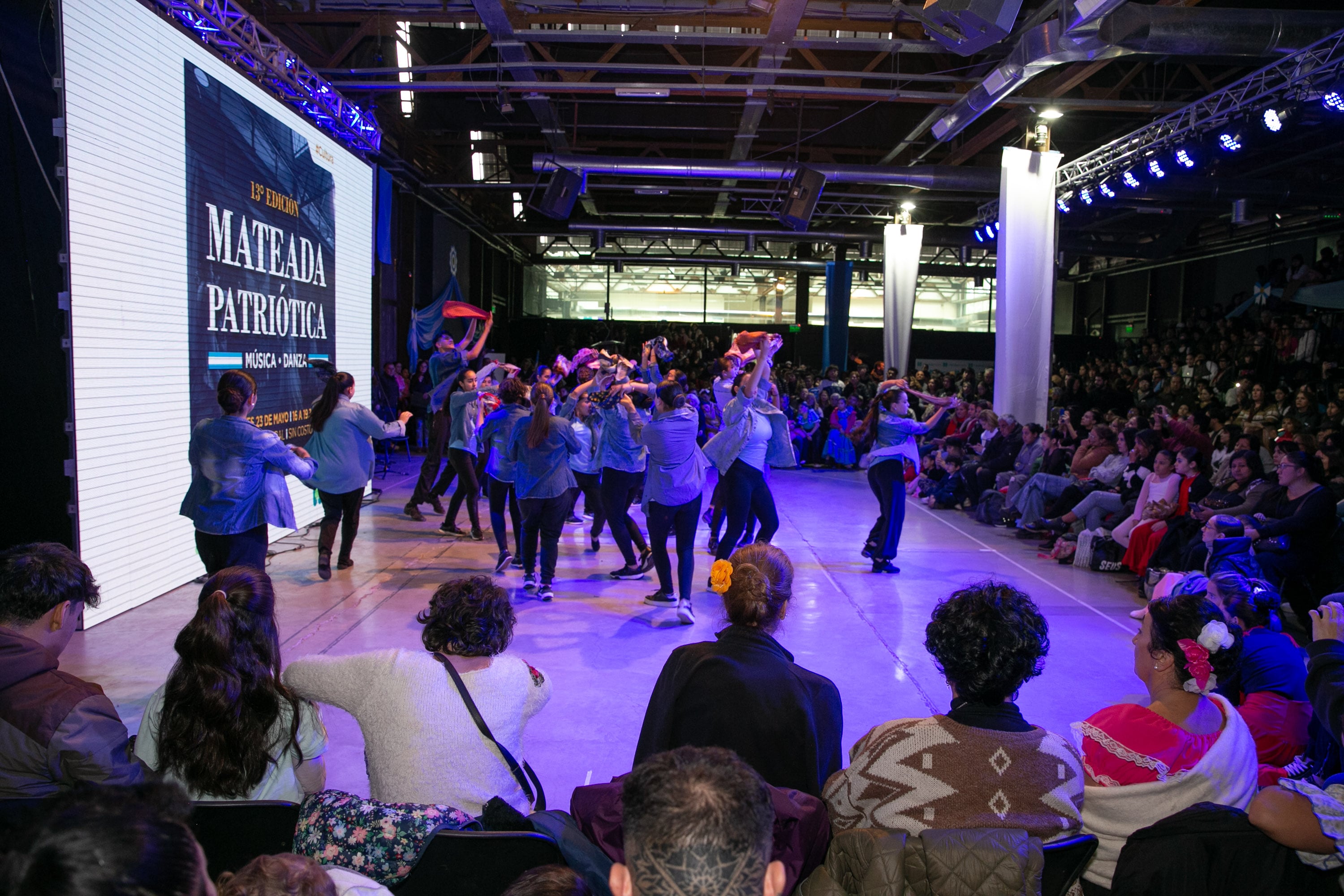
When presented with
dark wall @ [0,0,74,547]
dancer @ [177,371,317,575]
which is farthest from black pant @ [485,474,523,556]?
dark wall @ [0,0,74,547]

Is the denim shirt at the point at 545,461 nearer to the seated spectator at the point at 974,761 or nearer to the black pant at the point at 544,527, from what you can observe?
the black pant at the point at 544,527

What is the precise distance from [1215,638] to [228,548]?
13.2 feet

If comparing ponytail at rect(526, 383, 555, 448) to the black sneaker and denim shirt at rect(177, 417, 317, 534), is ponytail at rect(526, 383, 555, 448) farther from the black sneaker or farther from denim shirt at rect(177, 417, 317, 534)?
denim shirt at rect(177, 417, 317, 534)

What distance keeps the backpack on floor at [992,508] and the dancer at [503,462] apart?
16.3ft

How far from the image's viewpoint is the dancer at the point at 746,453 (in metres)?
5.68

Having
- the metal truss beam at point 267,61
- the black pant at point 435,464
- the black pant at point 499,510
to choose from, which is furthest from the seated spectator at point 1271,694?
the black pant at point 435,464

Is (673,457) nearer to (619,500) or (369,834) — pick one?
(619,500)

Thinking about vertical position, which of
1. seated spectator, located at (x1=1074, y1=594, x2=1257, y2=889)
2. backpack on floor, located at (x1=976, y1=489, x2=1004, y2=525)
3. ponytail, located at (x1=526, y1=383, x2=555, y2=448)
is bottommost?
backpack on floor, located at (x1=976, y1=489, x2=1004, y2=525)

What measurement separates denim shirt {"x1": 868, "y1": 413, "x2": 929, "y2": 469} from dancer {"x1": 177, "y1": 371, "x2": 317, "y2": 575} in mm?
4106

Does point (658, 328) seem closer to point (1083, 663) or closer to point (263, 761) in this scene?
point (1083, 663)

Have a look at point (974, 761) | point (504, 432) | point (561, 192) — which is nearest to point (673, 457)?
point (504, 432)

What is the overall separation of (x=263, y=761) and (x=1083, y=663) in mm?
4080

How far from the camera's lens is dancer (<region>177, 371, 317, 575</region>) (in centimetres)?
413

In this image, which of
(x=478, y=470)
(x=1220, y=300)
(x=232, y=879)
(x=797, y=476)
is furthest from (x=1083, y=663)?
(x=1220, y=300)
